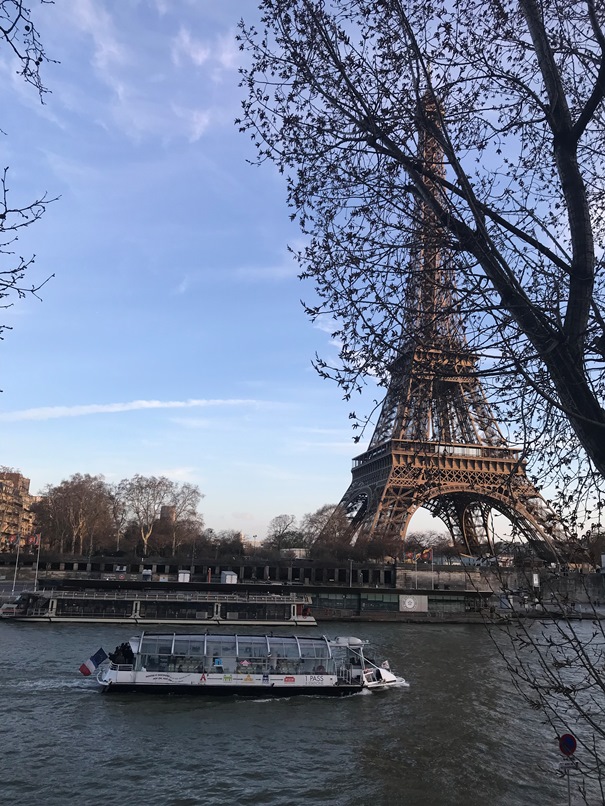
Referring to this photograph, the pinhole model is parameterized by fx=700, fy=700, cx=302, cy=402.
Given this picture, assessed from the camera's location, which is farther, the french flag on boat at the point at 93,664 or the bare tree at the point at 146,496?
the bare tree at the point at 146,496

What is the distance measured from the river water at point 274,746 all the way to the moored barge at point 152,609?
20588mm

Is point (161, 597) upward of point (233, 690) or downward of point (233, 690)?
upward

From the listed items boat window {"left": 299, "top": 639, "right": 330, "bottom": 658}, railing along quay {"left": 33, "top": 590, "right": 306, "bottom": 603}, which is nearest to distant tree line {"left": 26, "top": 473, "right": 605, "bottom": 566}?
railing along quay {"left": 33, "top": 590, "right": 306, "bottom": 603}

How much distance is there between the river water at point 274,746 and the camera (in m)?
16.8

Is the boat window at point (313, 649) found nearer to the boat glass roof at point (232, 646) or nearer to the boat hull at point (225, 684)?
the boat glass roof at point (232, 646)

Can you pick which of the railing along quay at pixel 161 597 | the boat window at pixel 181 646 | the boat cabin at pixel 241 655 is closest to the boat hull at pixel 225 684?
the boat cabin at pixel 241 655

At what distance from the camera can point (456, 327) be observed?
6863 millimetres

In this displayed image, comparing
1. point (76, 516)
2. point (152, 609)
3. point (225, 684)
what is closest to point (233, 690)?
point (225, 684)

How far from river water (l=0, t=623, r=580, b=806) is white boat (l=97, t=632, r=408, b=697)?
0.92 metres

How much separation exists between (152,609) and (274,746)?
36.9 meters

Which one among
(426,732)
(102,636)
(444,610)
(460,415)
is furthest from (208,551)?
(460,415)

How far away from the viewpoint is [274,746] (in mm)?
21125

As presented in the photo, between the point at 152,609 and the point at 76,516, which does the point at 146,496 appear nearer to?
the point at 76,516

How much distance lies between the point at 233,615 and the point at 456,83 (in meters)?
54.7
